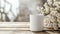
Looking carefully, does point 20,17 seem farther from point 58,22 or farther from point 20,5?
point 58,22

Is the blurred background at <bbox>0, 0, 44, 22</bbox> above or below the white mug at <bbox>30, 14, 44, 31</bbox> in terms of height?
above

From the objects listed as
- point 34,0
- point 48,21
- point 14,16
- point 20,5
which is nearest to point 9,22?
point 14,16

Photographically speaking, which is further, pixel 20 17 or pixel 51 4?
pixel 20 17

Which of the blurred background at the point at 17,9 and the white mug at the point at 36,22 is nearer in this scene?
the white mug at the point at 36,22

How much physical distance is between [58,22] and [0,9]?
2.32 ft

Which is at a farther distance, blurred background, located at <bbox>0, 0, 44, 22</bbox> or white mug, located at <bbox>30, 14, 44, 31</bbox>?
blurred background, located at <bbox>0, 0, 44, 22</bbox>

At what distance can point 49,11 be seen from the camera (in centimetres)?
123

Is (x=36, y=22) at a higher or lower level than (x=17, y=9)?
lower

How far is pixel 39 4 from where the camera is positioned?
1.47m

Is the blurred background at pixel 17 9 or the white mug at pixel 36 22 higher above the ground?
the blurred background at pixel 17 9

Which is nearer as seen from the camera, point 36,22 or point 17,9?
point 36,22

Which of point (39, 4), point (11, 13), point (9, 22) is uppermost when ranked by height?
point (39, 4)

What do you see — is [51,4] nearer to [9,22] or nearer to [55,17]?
[55,17]

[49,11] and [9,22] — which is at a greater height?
[49,11]
